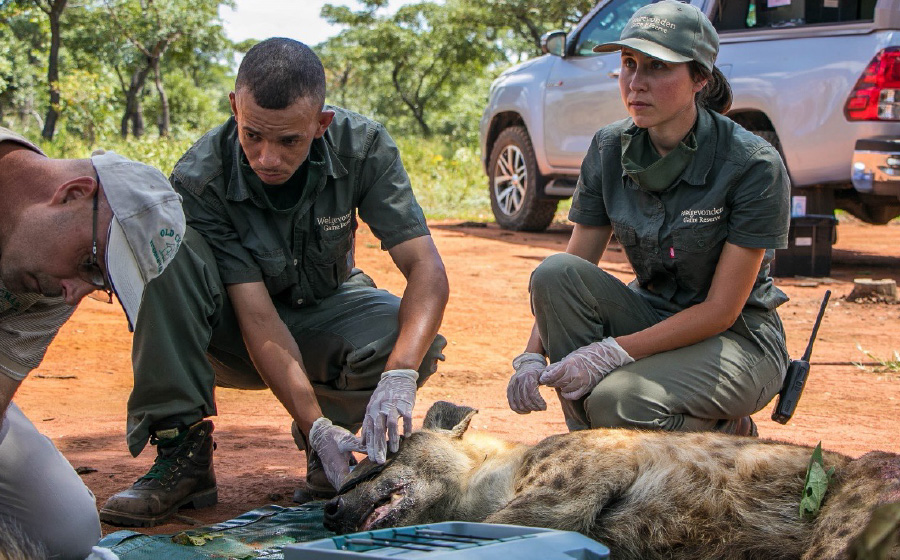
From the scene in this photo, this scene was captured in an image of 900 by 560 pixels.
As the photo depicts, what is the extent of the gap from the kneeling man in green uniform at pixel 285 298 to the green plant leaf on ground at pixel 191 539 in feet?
1.04

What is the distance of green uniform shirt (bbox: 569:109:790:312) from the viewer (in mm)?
3635

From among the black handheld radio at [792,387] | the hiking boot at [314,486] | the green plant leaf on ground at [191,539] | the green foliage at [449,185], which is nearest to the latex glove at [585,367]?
the black handheld radio at [792,387]

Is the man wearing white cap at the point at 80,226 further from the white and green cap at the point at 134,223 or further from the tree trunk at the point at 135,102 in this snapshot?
the tree trunk at the point at 135,102

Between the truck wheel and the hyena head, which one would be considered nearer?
the hyena head

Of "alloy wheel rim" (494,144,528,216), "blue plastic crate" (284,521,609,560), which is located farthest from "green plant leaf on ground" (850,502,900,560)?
"alloy wheel rim" (494,144,528,216)

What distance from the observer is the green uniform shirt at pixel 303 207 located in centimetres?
388

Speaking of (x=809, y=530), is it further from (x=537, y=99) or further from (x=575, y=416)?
(x=537, y=99)

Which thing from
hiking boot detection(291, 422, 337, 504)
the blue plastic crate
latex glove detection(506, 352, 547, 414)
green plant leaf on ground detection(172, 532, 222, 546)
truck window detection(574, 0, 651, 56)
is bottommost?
hiking boot detection(291, 422, 337, 504)

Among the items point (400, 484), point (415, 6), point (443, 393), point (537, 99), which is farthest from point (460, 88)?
point (400, 484)

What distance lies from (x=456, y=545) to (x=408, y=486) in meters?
0.97

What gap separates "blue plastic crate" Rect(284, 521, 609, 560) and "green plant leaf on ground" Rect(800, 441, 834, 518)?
0.71 m

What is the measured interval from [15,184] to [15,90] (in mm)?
31158

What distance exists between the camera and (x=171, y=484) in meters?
3.70

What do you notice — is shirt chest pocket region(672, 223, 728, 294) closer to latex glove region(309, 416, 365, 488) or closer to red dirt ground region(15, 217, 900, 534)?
red dirt ground region(15, 217, 900, 534)
